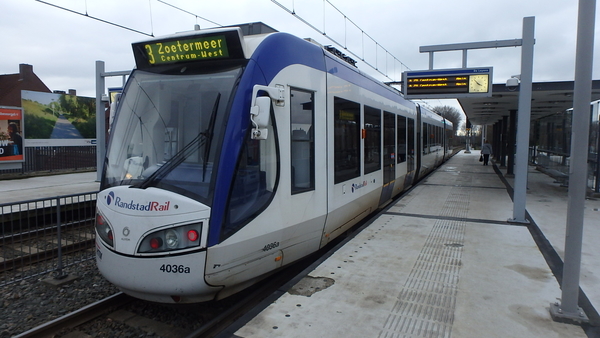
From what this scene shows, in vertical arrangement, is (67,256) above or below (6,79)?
below

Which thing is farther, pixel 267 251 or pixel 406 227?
pixel 406 227

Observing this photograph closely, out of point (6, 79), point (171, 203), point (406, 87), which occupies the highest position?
point (6, 79)

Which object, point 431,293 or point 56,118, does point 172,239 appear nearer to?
point 431,293

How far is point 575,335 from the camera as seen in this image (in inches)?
142

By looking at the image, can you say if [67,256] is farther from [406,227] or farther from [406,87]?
[406,87]

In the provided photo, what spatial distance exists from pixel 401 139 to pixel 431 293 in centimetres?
707

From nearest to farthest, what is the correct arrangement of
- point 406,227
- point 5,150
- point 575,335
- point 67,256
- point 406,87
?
point 575,335 < point 67,256 < point 406,227 < point 406,87 < point 5,150

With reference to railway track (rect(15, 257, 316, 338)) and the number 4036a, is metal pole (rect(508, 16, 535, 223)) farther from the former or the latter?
the number 4036a

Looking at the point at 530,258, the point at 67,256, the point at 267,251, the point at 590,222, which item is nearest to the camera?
the point at 267,251

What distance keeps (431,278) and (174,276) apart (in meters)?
3.06

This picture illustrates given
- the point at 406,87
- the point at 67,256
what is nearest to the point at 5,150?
the point at 67,256

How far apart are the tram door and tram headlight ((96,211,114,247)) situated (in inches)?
243

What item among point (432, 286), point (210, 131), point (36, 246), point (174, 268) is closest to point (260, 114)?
point (210, 131)

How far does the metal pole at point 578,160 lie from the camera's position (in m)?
3.78
